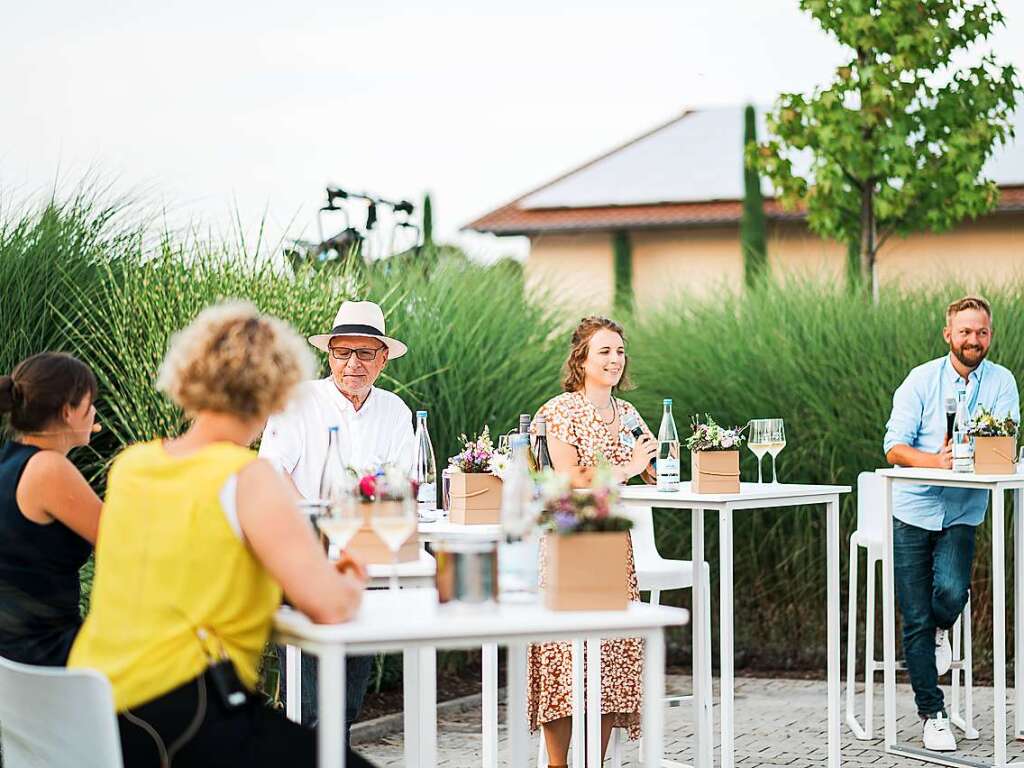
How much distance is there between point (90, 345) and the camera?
6.40 m

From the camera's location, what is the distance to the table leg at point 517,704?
3672 millimetres

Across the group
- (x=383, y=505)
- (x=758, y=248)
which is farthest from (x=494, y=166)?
(x=383, y=505)

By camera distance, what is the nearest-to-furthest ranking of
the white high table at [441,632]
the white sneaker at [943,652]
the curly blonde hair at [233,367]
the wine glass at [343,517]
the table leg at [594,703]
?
the white high table at [441,632]
the curly blonde hair at [233,367]
the wine glass at [343,517]
the table leg at [594,703]
the white sneaker at [943,652]

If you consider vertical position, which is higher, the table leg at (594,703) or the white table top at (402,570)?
the white table top at (402,570)

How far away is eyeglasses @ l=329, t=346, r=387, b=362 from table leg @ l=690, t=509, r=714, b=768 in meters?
1.30

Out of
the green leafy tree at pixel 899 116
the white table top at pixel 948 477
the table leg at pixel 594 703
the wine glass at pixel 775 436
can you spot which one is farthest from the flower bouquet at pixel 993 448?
the green leafy tree at pixel 899 116

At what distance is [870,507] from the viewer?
6301 mm

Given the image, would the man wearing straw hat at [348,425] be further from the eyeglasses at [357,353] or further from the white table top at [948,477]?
the white table top at [948,477]

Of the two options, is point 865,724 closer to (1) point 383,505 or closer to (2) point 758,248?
(1) point 383,505

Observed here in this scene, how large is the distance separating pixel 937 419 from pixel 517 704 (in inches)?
110

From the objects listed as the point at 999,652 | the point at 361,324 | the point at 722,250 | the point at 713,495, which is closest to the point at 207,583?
the point at 361,324

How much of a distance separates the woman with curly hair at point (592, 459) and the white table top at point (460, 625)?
1865mm

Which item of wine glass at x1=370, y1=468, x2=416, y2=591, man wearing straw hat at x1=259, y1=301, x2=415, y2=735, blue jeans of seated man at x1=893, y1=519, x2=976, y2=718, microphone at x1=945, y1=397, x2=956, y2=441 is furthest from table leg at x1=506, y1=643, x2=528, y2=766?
microphone at x1=945, y1=397, x2=956, y2=441

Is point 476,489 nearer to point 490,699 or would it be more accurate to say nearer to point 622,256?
point 490,699
